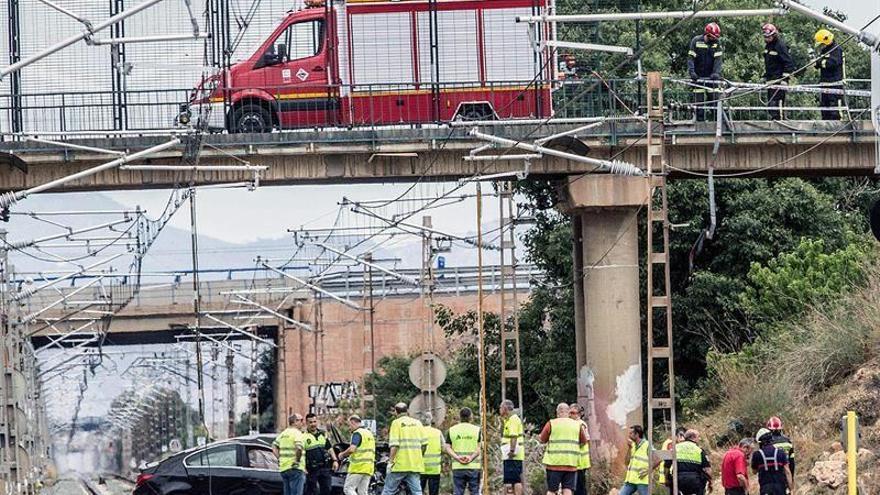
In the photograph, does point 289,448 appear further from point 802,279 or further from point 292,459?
point 802,279

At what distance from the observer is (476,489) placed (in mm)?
37031

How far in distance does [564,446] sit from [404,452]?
11.1ft

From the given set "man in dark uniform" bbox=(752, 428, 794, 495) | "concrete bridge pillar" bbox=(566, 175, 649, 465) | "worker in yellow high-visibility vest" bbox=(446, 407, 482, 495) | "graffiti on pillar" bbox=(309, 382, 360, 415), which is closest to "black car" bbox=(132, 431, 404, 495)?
"worker in yellow high-visibility vest" bbox=(446, 407, 482, 495)

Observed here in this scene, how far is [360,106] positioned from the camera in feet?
148

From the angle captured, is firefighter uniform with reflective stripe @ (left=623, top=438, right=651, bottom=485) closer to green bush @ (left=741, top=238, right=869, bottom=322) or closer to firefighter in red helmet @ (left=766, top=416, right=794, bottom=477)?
firefighter in red helmet @ (left=766, top=416, right=794, bottom=477)

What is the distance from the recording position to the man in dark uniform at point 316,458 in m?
37.1

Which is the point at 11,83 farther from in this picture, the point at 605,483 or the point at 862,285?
the point at 862,285

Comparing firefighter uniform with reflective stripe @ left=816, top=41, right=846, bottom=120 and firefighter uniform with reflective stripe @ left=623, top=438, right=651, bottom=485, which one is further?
firefighter uniform with reflective stripe @ left=816, top=41, right=846, bottom=120

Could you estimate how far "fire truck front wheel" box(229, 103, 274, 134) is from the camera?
146 ft

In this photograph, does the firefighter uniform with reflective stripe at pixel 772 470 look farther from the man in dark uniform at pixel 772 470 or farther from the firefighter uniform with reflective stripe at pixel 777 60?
the firefighter uniform with reflective stripe at pixel 777 60

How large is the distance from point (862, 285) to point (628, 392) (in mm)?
5227

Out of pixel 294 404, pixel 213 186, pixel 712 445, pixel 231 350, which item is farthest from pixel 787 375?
pixel 294 404

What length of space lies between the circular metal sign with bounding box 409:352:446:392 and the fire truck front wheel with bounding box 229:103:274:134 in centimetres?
642

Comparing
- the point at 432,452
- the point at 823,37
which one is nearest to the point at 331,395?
the point at 823,37
